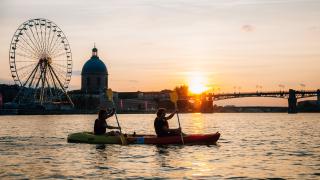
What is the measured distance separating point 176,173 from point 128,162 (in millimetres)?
4863

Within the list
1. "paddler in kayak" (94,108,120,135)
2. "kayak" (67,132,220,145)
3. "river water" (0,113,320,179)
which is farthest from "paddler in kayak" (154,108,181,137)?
"paddler in kayak" (94,108,120,135)

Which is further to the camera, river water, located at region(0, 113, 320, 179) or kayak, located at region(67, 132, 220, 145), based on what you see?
kayak, located at region(67, 132, 220, 145)

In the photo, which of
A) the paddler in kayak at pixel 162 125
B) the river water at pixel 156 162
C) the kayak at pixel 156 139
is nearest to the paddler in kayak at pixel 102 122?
the kayak at pixel 156 139

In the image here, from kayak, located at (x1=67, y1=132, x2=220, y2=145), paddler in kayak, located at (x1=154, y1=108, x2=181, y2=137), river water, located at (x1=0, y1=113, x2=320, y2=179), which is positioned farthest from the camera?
kayak, located at (x1=67, y1=132, x2=220, y2=145)

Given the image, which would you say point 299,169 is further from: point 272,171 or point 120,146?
point 120,146

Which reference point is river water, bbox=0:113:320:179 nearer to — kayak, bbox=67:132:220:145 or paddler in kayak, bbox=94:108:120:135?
kayak, bbox=67:132:220:145

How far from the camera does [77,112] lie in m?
186

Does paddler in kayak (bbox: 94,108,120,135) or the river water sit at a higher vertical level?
paddler in kayak (bbox: 94,108,120,135)

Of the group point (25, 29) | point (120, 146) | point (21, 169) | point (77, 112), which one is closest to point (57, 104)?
point (77, 112)

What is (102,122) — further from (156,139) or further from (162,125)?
(162,125)

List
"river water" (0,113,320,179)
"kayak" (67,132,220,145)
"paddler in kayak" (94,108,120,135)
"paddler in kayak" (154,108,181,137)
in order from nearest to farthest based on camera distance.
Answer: "river water" (0,113,320,179) < "paddler in kayak" (154,108,181,137) < "kayak" (67,132,220,145) < "paddler in kayak" (94,108,120,135)

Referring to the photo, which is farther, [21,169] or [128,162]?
[128,162]

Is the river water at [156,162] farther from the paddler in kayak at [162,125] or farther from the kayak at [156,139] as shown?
the paddler in kayak at [162,125]

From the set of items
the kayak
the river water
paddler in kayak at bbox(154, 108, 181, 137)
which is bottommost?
the river water
